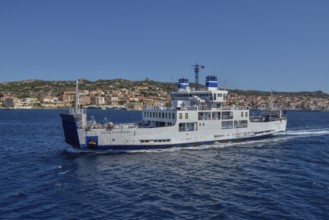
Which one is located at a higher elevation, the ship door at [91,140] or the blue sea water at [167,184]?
the ship door at [91,140]

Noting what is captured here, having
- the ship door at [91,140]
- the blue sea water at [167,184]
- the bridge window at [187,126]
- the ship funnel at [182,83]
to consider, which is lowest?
the blue sea water at [167,184]

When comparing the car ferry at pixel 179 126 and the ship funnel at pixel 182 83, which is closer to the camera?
the car ferry at pixel 179 126

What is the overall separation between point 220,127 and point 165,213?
1071 inches

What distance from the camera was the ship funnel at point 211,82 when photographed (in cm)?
4922

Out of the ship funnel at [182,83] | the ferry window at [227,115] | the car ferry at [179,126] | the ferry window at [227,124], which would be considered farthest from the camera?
the ship funnel at [182,83]

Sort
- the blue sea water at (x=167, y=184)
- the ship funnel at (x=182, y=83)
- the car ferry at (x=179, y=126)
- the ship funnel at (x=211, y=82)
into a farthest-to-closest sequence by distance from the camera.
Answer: the ship funnel at (x=182, y=83) < the ship funnel at (x=211, y=82) < the car ferry at (x=179, y=126) < the blue sea water at (x=167, y=184)

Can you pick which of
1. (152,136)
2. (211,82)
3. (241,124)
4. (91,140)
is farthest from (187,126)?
(91,140)

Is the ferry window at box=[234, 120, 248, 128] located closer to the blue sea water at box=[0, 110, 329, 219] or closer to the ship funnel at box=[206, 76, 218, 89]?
the ship funnel at box=[206, 76, 218, 89]

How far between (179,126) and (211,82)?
10.3 metres

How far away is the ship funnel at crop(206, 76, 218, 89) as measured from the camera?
161 ft

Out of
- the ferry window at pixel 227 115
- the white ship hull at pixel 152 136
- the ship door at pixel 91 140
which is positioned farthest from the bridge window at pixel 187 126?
the ship door at pixel 91 140

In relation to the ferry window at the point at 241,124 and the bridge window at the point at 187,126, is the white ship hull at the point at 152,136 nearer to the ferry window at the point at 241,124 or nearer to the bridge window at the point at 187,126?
the bridge window at the point at 187,126

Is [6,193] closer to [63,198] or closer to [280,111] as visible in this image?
[63,198]

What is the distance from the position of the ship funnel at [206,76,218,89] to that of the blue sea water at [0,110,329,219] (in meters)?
10.1
